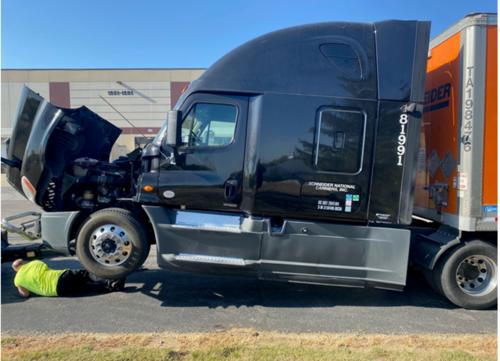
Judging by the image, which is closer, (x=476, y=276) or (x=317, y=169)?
(x=317, y=169)

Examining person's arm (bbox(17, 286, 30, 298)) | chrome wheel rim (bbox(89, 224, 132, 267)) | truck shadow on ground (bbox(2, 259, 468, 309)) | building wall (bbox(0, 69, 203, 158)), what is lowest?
person's arm (bbox(17, 286, 30, 298))

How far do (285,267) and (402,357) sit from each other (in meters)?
1.51

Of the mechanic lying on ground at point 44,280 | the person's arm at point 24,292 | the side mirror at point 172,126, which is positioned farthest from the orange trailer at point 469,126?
the person's arm at point 24,292

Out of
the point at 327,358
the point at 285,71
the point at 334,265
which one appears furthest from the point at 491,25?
the point at 327,358

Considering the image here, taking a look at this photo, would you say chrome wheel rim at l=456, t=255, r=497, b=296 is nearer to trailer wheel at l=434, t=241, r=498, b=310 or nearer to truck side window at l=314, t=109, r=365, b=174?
trailer wheel at l=434, t=241, r=498, b=310

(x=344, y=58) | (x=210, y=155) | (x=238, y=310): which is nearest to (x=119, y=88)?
(x=210, y=155)

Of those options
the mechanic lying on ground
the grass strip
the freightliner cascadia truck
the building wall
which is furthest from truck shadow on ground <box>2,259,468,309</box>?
the building wall

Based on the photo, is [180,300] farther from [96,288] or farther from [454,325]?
[454,325]

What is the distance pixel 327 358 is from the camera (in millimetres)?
3252

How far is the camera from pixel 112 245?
4.62 m

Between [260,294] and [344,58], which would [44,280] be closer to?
[260,294]

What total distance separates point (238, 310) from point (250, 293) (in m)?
0.58

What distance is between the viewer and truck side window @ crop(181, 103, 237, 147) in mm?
4441

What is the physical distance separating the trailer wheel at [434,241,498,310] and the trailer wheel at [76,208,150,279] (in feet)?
11.9
